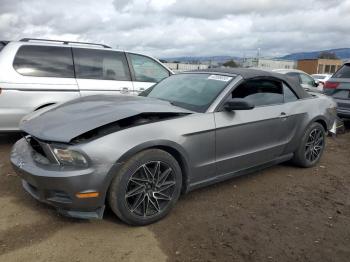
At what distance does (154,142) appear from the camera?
3.32m

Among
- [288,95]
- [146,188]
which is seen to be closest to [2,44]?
[146,188]

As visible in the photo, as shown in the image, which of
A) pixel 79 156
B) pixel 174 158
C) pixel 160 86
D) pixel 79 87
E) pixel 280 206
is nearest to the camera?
pixel 79 156

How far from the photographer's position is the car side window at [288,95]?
193 inches

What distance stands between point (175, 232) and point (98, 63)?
13.2 ft

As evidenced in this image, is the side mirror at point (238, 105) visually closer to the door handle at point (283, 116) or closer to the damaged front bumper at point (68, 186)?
the door handle at point (283, 116)

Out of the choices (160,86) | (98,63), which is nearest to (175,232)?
(160,86)

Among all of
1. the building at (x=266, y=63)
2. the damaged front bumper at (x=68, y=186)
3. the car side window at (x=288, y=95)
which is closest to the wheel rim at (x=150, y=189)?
the damaged front bumper at (x=68, y=186)

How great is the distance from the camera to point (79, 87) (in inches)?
239

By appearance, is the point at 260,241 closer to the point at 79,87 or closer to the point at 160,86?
the point at 160,86

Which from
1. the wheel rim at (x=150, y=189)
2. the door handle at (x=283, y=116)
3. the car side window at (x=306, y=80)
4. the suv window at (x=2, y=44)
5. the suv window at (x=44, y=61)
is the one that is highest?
the suv window at (x=2, y=44)

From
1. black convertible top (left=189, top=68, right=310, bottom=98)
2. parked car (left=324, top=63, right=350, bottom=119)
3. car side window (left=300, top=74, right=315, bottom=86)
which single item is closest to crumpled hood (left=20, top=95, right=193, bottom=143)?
black convertible top (left=189, top=68, right=310, bottom=98)

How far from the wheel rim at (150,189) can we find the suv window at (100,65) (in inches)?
133

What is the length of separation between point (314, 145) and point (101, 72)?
3.83 meters

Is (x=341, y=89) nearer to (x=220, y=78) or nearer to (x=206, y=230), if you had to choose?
(x=220, y=78)
